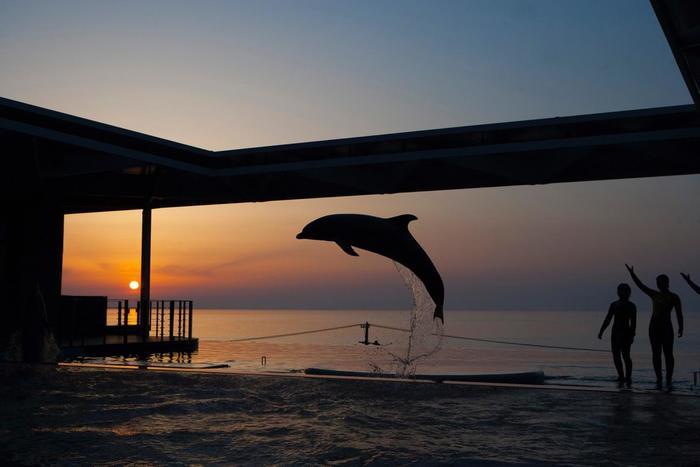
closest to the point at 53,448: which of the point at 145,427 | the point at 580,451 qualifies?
the point at 145,427

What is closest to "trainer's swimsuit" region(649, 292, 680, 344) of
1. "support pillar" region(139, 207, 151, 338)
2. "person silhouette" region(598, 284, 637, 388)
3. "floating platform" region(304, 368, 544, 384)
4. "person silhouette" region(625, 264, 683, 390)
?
"person silhouette" region(625, 264, 683, 390)

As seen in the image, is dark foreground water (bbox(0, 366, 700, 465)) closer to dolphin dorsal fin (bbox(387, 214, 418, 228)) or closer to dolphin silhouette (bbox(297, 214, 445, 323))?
dolphin silhouette (bbox(297, 214, 445, 323))

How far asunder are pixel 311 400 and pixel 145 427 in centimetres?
245

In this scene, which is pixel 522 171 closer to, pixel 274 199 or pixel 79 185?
pixel 274 199

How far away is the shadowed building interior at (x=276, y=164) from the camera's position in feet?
51.9

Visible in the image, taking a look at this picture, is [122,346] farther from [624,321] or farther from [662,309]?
[662,309]

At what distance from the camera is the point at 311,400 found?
9359 millimetres

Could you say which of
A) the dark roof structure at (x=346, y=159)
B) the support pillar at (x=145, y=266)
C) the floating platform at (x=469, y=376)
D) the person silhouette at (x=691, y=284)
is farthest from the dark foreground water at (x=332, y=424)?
the support pillar at (x=145, y=266)

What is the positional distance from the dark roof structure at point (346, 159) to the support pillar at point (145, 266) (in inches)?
72.0

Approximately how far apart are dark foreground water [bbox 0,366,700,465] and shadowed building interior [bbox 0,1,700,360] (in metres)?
5.36

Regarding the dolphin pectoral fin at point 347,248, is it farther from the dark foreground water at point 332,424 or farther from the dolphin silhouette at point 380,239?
the dark foreground water at point 332,424

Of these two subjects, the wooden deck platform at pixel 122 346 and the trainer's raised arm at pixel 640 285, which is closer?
the trainer's raised arm at pixel 640 285

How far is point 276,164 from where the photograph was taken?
19.3 meters

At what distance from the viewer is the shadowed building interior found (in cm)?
1583
